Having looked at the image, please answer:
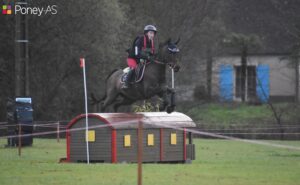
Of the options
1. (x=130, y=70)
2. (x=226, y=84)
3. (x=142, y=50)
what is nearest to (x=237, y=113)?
(x=226, y=84)

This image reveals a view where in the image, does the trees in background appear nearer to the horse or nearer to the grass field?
the horse

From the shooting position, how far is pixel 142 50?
→ 73.4 ft

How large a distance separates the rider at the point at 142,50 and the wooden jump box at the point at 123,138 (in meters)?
1.55

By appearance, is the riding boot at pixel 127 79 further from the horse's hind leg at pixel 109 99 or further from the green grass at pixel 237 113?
the green grass at pixel 237 113

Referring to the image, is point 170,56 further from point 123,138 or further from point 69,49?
point 69,49

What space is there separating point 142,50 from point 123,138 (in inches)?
104

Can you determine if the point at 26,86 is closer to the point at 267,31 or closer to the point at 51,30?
the point at 51,30

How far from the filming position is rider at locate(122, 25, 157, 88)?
2222 cm

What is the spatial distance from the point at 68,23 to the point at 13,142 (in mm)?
12707

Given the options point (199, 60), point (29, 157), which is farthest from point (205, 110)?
point (29, 157)

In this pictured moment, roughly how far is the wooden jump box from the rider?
5.10 feet

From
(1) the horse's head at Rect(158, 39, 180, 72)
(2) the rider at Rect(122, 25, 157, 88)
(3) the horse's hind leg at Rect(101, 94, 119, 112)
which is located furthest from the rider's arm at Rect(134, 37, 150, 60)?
(3) the horse's hind leg at Rect(101, 94, 119, 112)

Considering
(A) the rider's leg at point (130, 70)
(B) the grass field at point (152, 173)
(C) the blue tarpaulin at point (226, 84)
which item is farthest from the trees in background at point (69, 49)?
(B) the grass field at point (152, 173)

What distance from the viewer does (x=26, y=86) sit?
31.2 metres
